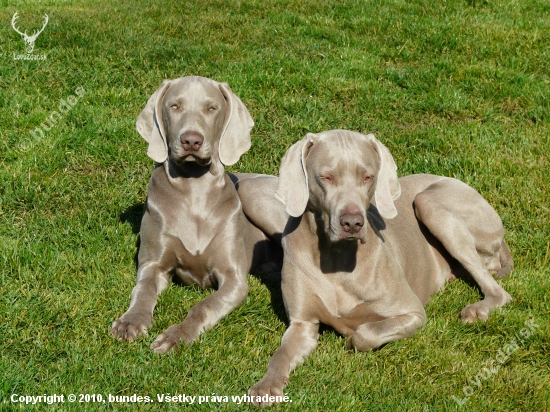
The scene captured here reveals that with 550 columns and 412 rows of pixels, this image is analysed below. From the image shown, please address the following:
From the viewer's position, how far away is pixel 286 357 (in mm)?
4410

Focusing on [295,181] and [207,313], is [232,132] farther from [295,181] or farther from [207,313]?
[207,313]

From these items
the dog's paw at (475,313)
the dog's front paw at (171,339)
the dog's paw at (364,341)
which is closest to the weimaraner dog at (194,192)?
the dog's front paw at (171,339)

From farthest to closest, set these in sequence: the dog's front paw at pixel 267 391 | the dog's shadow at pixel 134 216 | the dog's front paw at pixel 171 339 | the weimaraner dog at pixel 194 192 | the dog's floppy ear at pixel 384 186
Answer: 1. the dog's shadow at pixel 134 216
2. the weimaraner dog at pixel 194 192
3. the dog's floppy ear at pixel 384 186
4. the dog's front paw at pixel 171 339
5. the dog's front paw at pixel 267 391

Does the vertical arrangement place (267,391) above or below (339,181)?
below

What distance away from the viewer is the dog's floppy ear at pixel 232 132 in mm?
5562

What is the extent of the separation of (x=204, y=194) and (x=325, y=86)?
3264 millimetres

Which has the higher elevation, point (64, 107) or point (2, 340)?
point (2, 340)

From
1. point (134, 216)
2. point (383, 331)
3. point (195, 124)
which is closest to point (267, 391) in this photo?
point (383, 331)

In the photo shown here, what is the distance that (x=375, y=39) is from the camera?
9469 millimetres

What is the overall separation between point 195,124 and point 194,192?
556mm

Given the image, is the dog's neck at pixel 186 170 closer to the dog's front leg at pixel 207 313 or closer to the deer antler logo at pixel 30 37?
the dog's front leg at pixel 207 313

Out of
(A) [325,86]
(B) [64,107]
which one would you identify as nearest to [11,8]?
(B) [64,107]

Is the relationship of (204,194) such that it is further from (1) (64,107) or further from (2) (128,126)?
(1) (64,107)

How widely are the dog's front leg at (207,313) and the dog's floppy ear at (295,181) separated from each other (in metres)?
0.91
